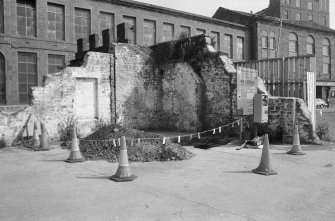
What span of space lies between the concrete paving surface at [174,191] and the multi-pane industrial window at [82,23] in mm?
19527

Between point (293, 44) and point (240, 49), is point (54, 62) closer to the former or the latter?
point (240, 49)

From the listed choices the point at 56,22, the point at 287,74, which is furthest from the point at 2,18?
the point at 287,74

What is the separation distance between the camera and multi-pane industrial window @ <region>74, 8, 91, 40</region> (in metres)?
26.2

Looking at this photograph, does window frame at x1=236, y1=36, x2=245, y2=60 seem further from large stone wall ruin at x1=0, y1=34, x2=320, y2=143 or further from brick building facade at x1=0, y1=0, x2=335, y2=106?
large stone wall ruin at x1=0, y1=34, x2=320, y2=143

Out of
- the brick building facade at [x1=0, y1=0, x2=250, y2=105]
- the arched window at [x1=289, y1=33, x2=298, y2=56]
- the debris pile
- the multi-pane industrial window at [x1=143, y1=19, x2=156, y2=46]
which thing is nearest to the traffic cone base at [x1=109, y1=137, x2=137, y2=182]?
the debris pile

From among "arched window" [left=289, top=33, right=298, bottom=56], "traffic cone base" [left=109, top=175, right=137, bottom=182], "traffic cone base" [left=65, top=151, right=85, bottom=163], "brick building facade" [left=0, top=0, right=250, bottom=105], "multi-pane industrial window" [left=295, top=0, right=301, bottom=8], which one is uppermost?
"multi-pane industrial window" [left=295, top=0, right=301, bottom=8]

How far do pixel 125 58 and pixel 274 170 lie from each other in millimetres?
8993

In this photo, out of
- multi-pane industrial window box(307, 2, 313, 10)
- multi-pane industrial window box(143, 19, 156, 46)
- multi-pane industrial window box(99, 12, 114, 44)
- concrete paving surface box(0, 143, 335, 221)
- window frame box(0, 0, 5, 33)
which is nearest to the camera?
concrete paving surface box(0, 143, 335, 221)

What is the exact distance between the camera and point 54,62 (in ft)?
82.6

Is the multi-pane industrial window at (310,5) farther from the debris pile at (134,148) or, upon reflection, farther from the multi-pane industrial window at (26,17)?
the debris pile at (134,148)

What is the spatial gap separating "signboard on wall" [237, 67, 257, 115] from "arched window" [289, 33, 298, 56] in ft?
117

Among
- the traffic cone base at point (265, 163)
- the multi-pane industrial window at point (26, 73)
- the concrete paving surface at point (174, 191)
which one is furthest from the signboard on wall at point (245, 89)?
the multi-pane industrial window at point (26, 73)

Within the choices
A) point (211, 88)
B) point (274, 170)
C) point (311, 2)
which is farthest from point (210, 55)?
point (311, 2)

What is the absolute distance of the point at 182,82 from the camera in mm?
14008
